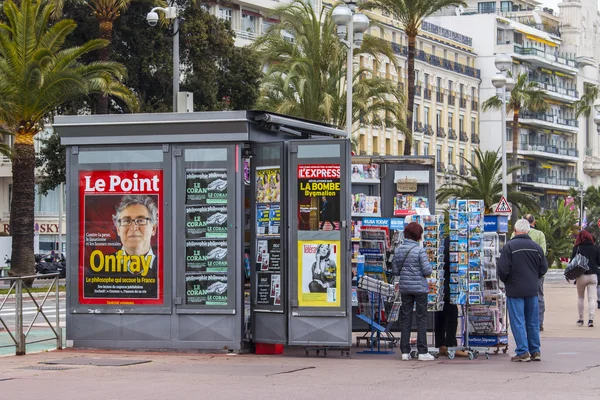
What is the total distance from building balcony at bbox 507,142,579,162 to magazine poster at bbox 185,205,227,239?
3990 inches

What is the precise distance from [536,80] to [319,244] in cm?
11201

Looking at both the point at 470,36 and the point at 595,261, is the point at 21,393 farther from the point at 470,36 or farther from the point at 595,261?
the point at 470,36

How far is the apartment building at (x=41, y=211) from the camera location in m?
78.1

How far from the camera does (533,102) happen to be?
8531cm

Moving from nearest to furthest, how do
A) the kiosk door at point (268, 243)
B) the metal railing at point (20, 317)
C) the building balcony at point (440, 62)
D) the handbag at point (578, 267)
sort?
the kiosk door at point (268, 243)
the metal railing at point (20, 317)
the handbag at point (578, 267)
the building balcony at point (440, 62)

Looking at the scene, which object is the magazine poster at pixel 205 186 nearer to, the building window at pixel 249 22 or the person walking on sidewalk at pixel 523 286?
the person walking on sidewalk at pixel 523 286

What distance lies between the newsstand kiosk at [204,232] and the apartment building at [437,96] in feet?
228

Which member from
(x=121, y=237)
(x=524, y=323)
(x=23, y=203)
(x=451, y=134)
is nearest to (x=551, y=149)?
(x=451, y=134)

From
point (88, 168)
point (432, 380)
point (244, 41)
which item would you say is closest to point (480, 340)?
point (432, 380)

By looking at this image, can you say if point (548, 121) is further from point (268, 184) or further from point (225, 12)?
point (268, 184)

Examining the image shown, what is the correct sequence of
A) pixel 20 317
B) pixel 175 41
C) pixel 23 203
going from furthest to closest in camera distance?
pixel 23 203, pixel 175 41, pixel 20 317

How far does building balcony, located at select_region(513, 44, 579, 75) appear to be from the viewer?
12194 centimetres

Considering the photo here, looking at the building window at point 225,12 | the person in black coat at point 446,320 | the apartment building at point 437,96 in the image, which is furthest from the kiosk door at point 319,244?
the apartment building at point 437,96

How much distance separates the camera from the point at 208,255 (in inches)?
677
